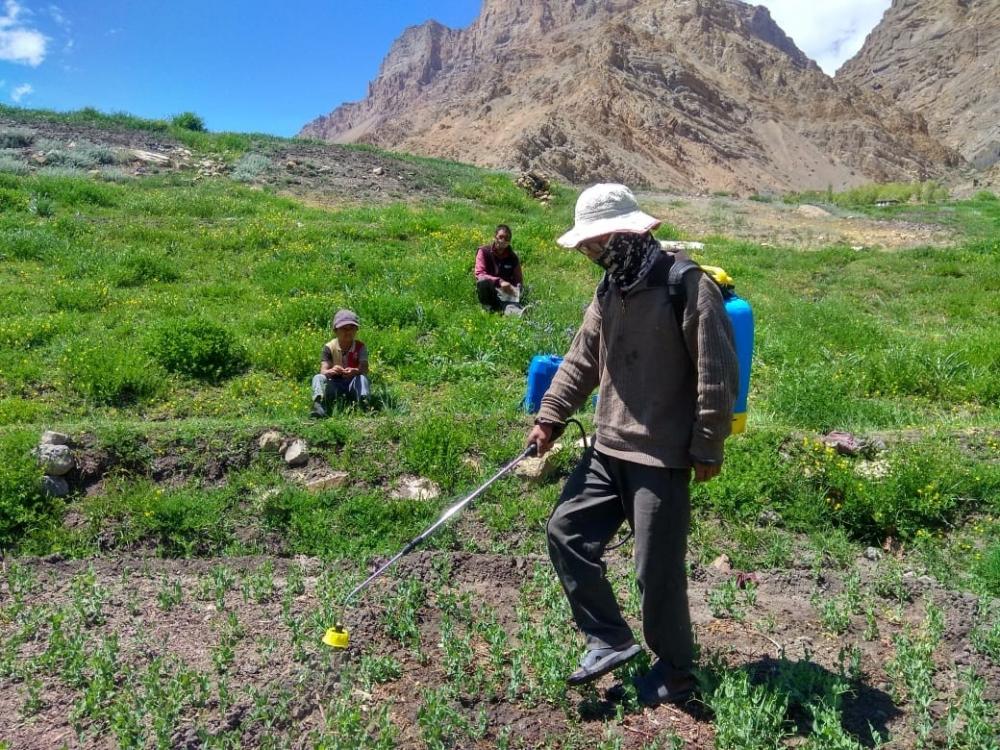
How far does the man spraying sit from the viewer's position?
3070 millimetres

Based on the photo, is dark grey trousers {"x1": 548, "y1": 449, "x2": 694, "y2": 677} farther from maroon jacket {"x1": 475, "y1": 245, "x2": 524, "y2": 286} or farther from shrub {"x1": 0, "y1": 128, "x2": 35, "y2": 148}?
shrub {"x1": 0, "y1": 128, "x2": 35, "y2": 148}

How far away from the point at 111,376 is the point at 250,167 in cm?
1155

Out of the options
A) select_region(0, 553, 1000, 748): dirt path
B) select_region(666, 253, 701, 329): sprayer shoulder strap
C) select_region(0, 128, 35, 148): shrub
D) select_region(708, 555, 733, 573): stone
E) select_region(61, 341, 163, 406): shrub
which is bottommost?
select_region(0, 553, 1000, 748): dirt path

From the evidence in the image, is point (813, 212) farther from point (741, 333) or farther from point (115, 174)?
point (741, 333)

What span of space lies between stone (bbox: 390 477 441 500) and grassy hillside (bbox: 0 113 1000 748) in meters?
0.09

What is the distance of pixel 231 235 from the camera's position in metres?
12.1

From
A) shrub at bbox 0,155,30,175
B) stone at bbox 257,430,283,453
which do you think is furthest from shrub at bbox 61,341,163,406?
shrub at bbox 0,155,30,175

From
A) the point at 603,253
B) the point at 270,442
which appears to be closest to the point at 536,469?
the point at 270,442

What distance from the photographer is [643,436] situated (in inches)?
125

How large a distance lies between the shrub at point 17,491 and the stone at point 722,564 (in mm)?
4107

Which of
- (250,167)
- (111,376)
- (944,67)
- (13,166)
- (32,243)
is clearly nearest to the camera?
(111,376)

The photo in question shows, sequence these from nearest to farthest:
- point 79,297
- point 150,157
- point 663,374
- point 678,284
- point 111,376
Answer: point 678,284, point 663,374, point 111,376, point 79,297, point 150,157

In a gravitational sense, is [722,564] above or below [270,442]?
below

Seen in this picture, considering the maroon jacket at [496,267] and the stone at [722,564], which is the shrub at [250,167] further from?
the stone at [722,564]
